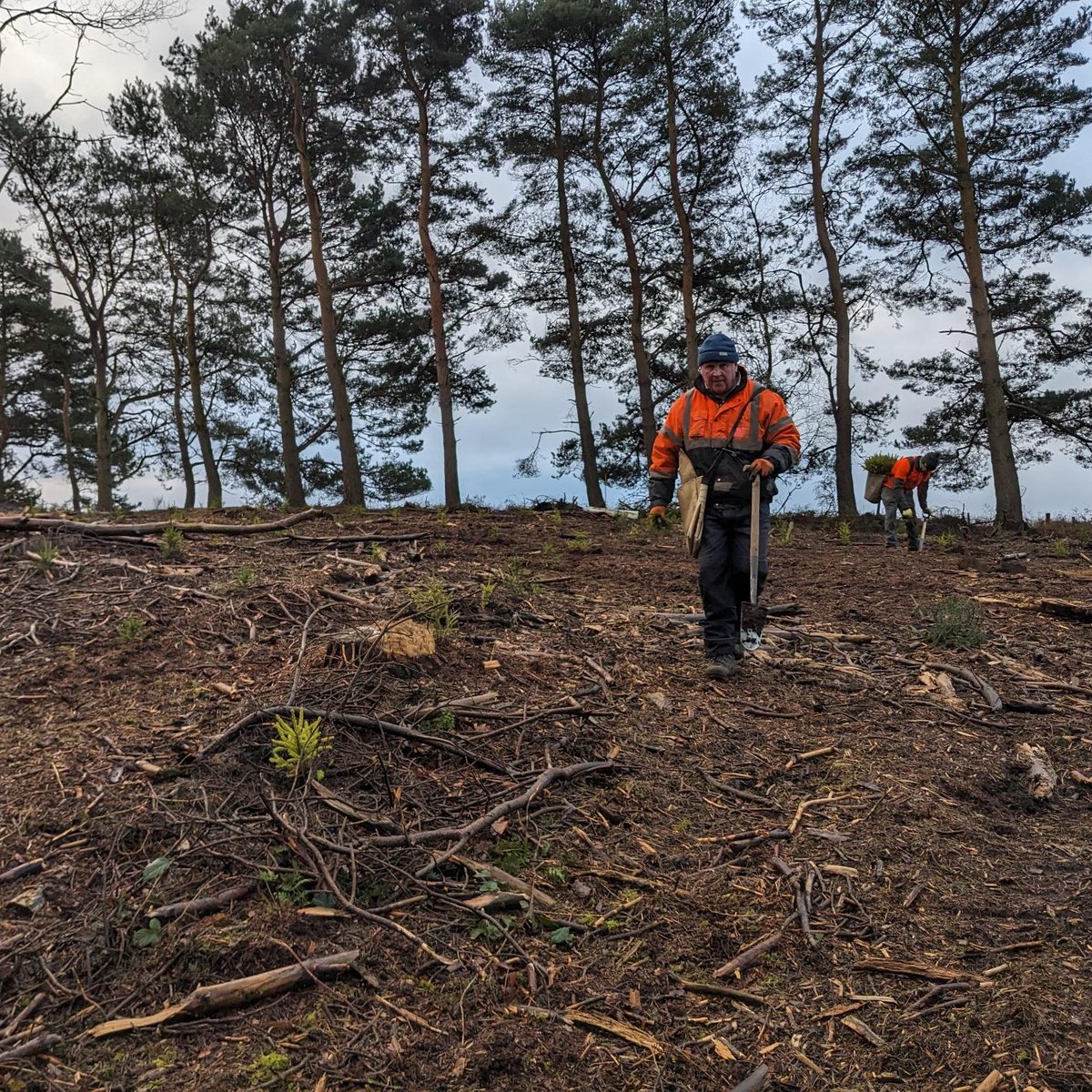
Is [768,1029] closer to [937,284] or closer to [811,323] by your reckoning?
[937,284]

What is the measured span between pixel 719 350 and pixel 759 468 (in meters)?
0.89

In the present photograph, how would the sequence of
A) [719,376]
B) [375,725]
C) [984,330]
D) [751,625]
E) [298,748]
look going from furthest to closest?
[984,330], [751,625], [719,376], [375,725], [298,748]

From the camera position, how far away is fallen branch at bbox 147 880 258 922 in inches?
125

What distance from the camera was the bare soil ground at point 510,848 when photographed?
2.76m

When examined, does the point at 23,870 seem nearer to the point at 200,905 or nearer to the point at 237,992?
the point at 200,905

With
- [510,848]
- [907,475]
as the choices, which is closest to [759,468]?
[510,848]

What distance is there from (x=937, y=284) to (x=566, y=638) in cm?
1844

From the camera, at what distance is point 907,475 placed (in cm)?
1450

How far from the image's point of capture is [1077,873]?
156 inches

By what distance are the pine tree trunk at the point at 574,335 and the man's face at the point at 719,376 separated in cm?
1470

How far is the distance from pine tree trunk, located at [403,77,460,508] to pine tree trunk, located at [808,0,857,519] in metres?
9.25

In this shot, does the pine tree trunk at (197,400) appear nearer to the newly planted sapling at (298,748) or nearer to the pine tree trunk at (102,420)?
the pine tree trunk at (102,420)

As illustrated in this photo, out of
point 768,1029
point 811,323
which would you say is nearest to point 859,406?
point 811,323

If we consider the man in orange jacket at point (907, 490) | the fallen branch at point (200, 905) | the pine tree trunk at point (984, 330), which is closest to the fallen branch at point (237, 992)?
the fallen branch at point (200, 905)
